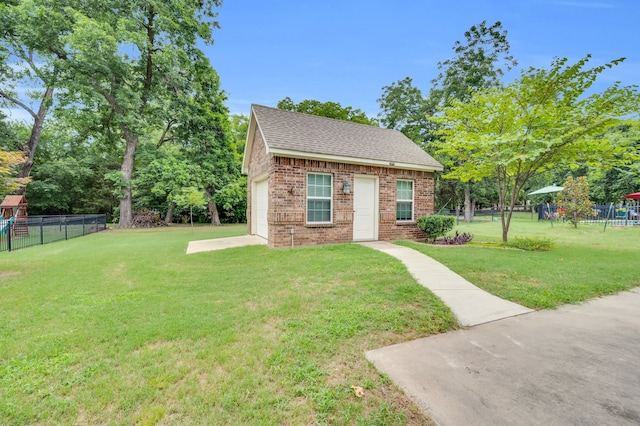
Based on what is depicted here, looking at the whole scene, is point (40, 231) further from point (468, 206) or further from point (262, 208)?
point (468, 206)

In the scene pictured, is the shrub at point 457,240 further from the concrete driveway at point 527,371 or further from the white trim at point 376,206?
the concrete driveway at point 527,371

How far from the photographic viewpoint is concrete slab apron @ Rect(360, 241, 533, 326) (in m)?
3.76

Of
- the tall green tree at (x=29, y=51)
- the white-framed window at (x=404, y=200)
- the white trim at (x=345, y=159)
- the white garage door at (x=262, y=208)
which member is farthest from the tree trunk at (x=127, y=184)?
the white-framed window at (x=404, y=200)

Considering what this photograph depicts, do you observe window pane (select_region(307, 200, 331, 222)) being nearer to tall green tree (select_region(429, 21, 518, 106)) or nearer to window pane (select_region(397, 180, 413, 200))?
window pane (select_region(397, 180, 413, 200))

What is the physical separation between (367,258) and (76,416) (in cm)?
545

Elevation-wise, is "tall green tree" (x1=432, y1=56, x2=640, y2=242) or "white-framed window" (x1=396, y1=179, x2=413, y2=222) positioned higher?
"tall green tree" (x1=432, y1=56, x2=640, y2=242)

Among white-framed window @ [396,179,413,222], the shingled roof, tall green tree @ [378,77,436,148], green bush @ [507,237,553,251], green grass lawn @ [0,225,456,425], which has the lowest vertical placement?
green grass lawn @ [0,225,456,425]

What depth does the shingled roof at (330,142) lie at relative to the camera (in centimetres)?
843

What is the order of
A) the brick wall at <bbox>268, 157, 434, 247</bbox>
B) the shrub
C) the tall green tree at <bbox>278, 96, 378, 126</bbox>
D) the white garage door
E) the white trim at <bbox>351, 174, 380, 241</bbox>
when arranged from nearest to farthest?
the brick wall at <bbox>268, 157, 434, 247</bbox>, the shrub, the white trim at <bbox>351, 174, 380, 241</bbox>, the white garage door, the tall green tree at <bbox>278, 96, 378, 126</bbox>

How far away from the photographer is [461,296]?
14.3 ft

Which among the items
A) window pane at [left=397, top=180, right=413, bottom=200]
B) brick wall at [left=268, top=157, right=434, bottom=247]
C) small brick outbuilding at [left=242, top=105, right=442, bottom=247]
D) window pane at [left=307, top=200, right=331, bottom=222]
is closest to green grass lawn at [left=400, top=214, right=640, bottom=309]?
brick wall at [left=268, top=157, right=434, bottom=247]

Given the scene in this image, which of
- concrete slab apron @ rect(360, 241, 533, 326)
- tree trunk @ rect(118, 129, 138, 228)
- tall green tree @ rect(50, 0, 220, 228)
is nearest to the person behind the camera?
concrete slab apron @ rect(360, 241, 533, 326)

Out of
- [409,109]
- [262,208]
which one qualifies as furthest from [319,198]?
[409,109]

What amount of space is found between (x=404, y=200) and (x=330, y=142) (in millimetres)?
3470
